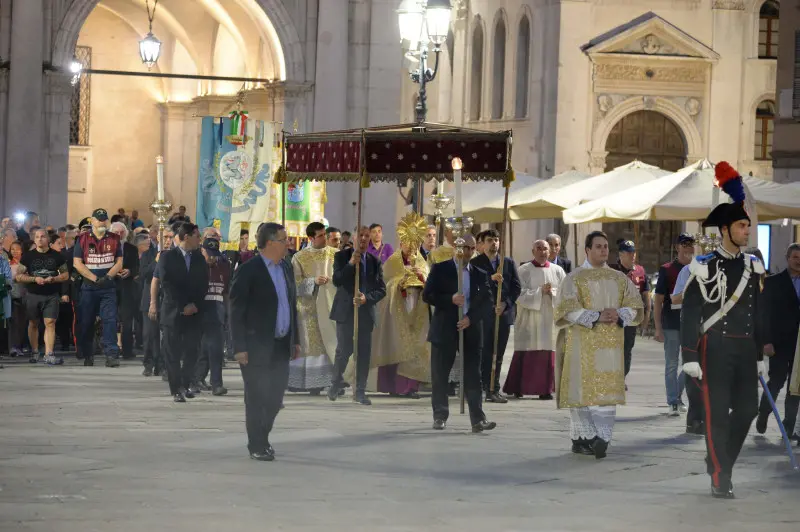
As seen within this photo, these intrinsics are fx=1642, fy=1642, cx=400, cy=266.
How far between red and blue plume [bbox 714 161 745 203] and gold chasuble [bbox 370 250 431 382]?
6.41 m

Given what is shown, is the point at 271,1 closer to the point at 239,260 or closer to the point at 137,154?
the point at 239,260

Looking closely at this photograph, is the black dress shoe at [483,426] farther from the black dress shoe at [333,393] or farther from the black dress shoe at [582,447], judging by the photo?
the black dress shoe at [333,393]

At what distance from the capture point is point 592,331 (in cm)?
1271

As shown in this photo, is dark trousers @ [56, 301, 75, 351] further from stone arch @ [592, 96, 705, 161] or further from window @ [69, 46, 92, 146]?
stone arch @ [592, 96, 705, 161]

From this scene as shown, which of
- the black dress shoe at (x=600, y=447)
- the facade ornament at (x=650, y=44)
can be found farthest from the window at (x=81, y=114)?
the black dress shoe at (x=600, y=447)

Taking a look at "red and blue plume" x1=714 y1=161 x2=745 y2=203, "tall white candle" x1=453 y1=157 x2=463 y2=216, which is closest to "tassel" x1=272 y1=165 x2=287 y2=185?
"tall white candle" x1=453 y1=157 x2=463 y2=216

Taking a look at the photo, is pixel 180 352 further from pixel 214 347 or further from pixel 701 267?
pixel 701 267

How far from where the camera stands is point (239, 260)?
2189cm

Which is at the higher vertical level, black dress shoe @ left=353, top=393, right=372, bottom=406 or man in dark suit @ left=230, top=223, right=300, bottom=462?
man in dark suit @ left=230, top=223, right=300, bottom=462

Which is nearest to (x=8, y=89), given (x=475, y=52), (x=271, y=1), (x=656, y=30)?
(x=271, y=1)

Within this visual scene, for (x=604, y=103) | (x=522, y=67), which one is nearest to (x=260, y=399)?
(x=604, y=103)

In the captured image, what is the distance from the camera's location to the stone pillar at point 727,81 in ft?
138

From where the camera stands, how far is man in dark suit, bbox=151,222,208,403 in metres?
16.0

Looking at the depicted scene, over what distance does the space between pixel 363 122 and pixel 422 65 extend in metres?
8.36
